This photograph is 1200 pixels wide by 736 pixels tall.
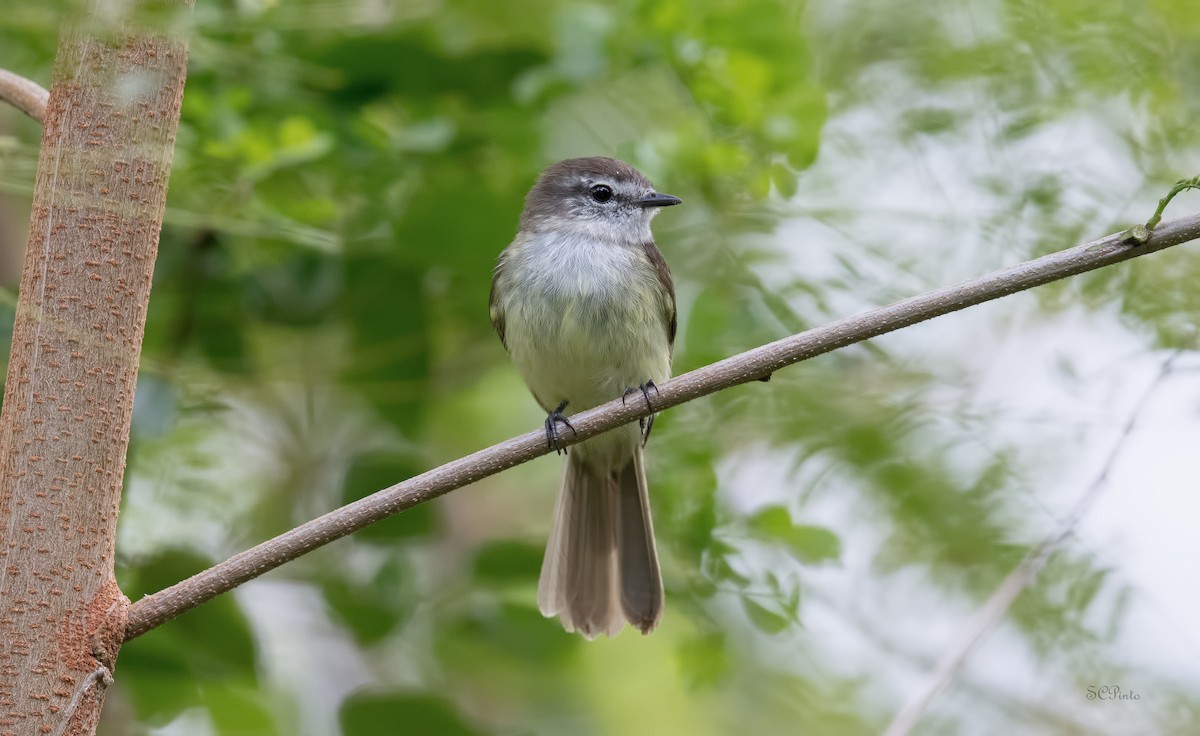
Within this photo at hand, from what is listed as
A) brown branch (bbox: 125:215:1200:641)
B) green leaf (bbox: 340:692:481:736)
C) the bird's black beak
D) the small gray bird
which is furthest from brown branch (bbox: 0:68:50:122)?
the bird's black beak

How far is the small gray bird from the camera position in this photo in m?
4.11

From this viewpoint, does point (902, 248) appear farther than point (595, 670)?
No

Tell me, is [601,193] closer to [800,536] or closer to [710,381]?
[800,536]

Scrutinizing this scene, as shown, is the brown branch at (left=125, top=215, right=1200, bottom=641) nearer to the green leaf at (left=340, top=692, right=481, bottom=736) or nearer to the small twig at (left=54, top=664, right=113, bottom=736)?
the small twig at (left=54, top=664, right=113, bottom=736)

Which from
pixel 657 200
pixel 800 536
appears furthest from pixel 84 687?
pixel 657 200

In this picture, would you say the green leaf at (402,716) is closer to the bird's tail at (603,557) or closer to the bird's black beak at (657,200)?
the bird's tail at (603,557)

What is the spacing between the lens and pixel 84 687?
7.16 ft

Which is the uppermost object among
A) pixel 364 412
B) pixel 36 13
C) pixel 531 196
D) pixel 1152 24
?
pixel 1152 24

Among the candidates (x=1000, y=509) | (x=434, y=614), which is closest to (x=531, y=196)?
(x=434, y=614)

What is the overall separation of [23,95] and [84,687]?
4.00 ft

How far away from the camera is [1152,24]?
3.90 m

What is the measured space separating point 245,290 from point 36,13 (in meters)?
1.22

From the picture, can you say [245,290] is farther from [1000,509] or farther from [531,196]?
[1000,509]
